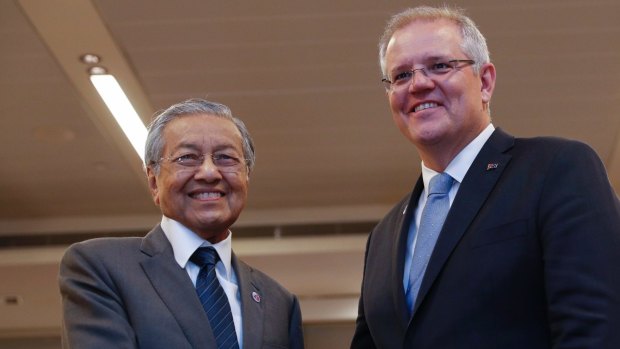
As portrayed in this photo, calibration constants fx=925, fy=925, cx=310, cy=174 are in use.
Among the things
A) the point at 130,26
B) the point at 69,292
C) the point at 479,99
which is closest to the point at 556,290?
the point at 479,99

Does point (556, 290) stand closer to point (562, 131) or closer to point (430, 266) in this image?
point (430, 266)

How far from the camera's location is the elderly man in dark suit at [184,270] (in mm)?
2402

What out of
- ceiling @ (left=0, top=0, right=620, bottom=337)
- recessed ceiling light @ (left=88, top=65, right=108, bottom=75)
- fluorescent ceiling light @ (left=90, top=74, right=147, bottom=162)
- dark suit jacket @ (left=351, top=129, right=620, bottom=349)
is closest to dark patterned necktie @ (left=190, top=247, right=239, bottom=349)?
dark suit jacket @ (left=351, top=129, right=620, bottom=349)

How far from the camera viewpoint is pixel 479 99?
2389mm

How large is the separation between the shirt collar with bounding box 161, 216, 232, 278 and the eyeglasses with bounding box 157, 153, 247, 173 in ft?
0.57

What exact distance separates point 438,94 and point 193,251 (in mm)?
842

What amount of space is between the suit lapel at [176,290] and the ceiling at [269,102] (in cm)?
317

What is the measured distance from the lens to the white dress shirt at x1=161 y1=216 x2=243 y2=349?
263 cm

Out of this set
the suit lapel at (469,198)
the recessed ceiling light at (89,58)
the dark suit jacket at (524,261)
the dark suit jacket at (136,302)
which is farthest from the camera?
the recessed ceiling light at (89,58)

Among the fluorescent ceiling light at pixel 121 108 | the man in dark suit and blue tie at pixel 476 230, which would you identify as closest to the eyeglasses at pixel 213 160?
the man in dark suit and blue tie at pixel 476 230

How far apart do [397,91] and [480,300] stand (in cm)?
61

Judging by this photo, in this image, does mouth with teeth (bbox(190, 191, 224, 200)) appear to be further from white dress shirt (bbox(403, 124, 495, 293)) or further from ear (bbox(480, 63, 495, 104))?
ear (bbox(480, 63, 495, 104))

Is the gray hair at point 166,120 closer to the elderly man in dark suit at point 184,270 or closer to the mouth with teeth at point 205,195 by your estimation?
the elderly man in dark suit at point 184,270

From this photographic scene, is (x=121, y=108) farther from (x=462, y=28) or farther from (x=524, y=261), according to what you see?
(x=524, y=261)
